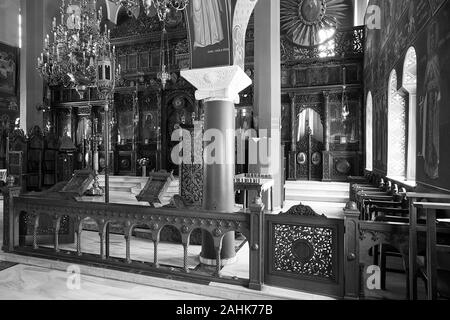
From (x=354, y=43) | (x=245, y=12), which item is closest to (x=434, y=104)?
(x=245, y=12)

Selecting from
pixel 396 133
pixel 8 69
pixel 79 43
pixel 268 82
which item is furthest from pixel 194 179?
pixel 8 69

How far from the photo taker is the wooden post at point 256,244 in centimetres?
322

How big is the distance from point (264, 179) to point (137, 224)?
3.27 meters

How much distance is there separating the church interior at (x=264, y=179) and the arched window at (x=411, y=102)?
0.03 metres

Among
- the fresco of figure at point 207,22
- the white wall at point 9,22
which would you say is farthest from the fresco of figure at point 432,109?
the white wall at point 9,22

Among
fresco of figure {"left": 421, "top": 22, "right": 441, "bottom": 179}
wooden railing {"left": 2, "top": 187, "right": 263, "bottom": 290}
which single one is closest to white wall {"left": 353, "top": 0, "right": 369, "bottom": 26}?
fresco of figure {"left": 421, "top": 22, "right": 441, "bottom": 179}

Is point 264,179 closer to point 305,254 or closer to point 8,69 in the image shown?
point 305,254

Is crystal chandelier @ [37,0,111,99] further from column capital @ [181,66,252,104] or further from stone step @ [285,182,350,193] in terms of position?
stone step @ [285,182,350,193]

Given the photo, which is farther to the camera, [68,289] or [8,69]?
[8,69]

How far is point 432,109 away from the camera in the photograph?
3.96 m

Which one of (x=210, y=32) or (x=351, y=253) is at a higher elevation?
(x=210, y=32)

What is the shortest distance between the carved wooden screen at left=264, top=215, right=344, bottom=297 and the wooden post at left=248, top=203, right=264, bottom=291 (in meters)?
0.07

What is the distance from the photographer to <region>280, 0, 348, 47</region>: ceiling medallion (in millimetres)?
12578

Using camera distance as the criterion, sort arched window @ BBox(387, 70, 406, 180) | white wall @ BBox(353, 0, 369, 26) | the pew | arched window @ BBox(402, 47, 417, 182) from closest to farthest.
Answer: the pew → arched window @ BBox(402, 47, 417, 182) → arched window @ BBox(387, 70, 406, 180) → white wall @ BBox(353, 0, 369, 26)
